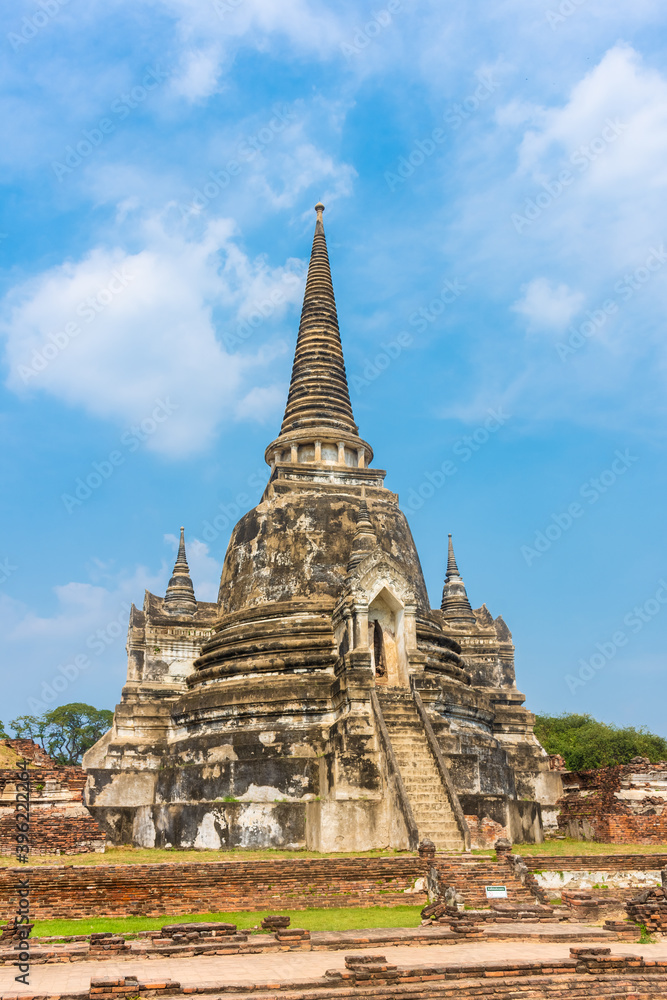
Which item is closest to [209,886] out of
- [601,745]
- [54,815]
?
[54,815]

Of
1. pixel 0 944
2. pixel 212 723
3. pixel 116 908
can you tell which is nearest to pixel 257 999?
pixel 0 944

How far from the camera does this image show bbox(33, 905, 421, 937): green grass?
10.4m

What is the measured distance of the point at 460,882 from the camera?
1232 cm

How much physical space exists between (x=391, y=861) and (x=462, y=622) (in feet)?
62.6

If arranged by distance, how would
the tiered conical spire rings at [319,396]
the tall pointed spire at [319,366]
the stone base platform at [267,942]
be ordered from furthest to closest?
the tall pointed spire at [319,366] → the tiered conical spire rings at [319,396] → the stone base platform at [267,942]

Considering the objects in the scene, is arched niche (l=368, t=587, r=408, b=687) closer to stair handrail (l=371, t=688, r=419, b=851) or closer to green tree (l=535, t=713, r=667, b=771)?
stair handrail (l=371, t=688, r=419, b=851)

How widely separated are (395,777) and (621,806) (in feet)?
32.6

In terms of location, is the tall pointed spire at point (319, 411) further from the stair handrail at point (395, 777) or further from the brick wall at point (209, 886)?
the brick wall at point (209, 886)

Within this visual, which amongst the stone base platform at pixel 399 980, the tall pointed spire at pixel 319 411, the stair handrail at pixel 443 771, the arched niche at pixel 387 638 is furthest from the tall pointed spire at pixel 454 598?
the stone base platform at pixel 399 980

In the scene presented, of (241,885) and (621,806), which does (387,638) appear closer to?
(621,806)

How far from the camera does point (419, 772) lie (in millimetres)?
16109

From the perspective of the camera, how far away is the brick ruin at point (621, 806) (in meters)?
21.4

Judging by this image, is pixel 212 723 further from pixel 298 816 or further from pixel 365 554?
pixel 365 554

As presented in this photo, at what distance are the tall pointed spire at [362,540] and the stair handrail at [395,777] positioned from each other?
Result: 3.86 metres
